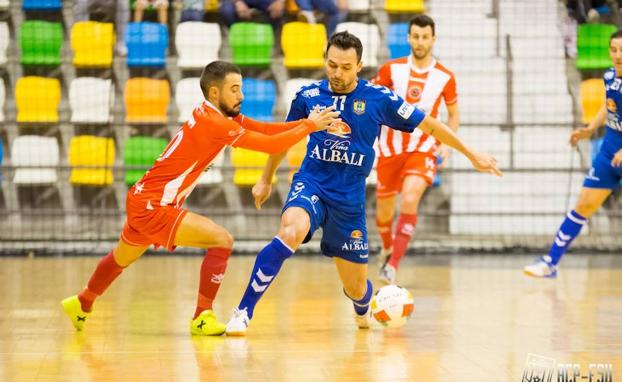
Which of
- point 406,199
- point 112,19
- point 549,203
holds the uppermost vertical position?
point 112,19

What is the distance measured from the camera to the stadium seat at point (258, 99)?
13.9m

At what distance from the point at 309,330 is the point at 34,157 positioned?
7.25 metres

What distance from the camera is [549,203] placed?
14352 millimetres

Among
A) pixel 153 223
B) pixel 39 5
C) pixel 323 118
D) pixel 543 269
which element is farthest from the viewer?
pixel 39 5

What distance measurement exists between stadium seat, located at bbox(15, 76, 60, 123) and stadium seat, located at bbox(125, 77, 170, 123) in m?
0.93

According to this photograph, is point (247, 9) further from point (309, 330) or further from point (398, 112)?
point (309, 330)

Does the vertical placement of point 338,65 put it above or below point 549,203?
above

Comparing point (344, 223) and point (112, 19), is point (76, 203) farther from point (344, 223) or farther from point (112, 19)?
point (344, 223)

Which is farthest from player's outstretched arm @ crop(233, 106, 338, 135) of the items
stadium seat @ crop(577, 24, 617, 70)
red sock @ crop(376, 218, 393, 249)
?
stadium seat @ crop(577, 24, 617, 70)

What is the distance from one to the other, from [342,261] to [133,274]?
419cm

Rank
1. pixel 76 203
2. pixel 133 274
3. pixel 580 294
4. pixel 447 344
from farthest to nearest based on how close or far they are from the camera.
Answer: pixel 76 203 < pixel 133 274 < pixel 580 294 < pixel 447 344

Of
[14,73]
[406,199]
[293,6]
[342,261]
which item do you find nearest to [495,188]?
[293,6]

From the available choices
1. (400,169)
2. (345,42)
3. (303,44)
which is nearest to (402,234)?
(400,169)

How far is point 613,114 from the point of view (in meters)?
10.2
